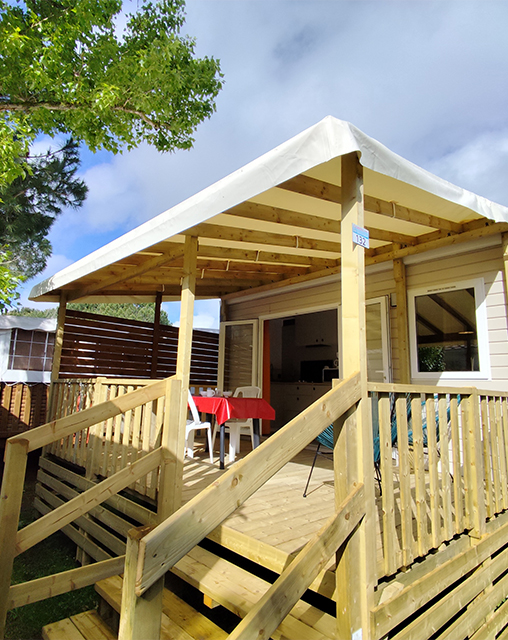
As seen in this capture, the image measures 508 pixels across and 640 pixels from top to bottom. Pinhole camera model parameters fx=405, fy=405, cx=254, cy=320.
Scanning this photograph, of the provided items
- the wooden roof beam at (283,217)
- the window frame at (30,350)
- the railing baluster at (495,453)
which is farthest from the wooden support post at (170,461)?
the window frame at (30,350)

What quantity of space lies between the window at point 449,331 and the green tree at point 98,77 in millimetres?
5278

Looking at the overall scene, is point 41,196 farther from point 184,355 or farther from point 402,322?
point 402,322

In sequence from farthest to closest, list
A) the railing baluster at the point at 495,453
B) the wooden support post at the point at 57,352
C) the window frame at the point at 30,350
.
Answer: the window frame at the point at 30,350 < the wooden support post at the point at 57,352 < the railing baluster at the point at 495,453

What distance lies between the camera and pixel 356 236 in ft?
6.93

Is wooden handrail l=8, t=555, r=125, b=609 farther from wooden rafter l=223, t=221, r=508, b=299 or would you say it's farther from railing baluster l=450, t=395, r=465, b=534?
wooden rafter l=223, t=221, r=508, b=299

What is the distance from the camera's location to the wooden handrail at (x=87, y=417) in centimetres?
259

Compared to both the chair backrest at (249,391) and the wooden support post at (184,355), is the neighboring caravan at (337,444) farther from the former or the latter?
the chair backrest at (249,391)

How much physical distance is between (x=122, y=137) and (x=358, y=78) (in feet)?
27.2

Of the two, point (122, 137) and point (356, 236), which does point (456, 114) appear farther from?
point (356, 236)

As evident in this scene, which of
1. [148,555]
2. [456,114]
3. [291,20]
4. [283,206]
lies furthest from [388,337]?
[456,114]

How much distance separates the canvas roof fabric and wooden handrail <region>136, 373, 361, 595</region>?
117 cm

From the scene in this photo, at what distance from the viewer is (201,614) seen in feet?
7.92

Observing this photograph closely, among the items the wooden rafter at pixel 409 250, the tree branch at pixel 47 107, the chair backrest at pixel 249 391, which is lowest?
the chair backrest at pixel 249 391

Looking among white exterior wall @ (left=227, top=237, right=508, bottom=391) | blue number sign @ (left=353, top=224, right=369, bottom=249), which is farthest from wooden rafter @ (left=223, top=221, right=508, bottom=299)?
blue number sign @ (left=353, top=224, right=369, bottom=249)
